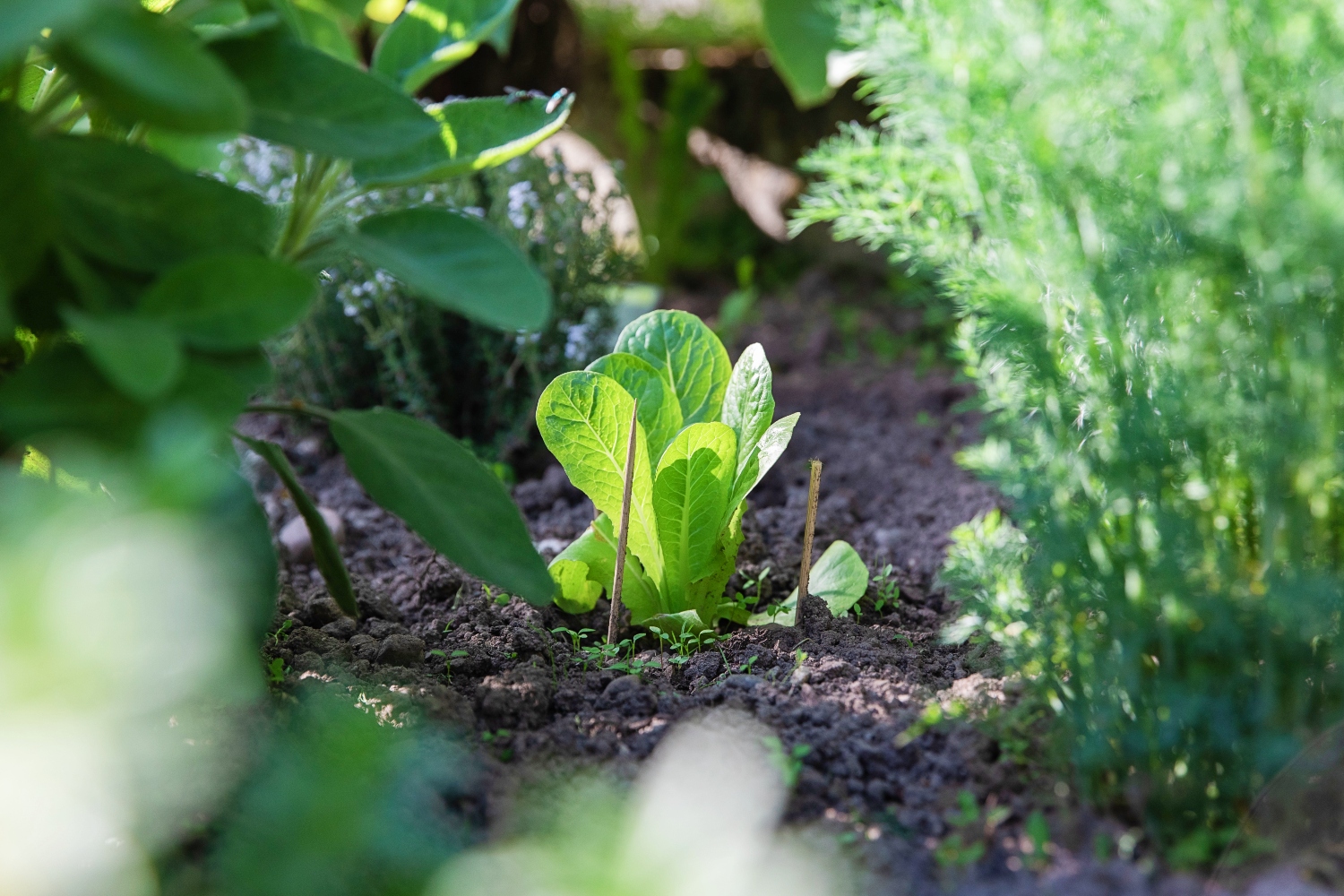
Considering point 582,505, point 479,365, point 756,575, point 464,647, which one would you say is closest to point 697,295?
point 479,365

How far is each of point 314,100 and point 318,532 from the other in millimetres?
449

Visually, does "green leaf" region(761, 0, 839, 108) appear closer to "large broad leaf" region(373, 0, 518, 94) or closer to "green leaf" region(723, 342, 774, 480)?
"green leaf" region(723, 342, 774, 480)

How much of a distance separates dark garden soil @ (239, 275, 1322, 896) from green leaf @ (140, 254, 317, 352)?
1.43 ft

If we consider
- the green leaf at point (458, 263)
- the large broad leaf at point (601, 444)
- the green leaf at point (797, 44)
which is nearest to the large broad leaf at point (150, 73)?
the green leaf at point (458, 263)

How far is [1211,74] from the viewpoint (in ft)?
2.55

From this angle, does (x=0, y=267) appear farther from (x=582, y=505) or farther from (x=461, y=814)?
(x=582, y=505)

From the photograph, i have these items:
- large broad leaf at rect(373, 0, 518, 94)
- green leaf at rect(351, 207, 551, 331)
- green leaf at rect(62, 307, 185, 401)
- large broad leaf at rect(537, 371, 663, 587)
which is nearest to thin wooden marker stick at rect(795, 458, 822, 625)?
large broad leaf at rect(537, 371, 663, 587)

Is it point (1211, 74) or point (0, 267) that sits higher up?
point (1211, 74)

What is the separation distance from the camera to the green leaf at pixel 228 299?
2.54ft

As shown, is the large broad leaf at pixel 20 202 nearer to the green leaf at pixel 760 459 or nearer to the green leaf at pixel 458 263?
the green leaf at pixel 458 263

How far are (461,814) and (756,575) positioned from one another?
743 mm

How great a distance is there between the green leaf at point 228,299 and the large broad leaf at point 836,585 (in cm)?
79

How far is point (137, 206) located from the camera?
82 centimetres

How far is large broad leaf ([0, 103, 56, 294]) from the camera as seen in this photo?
74 cm
